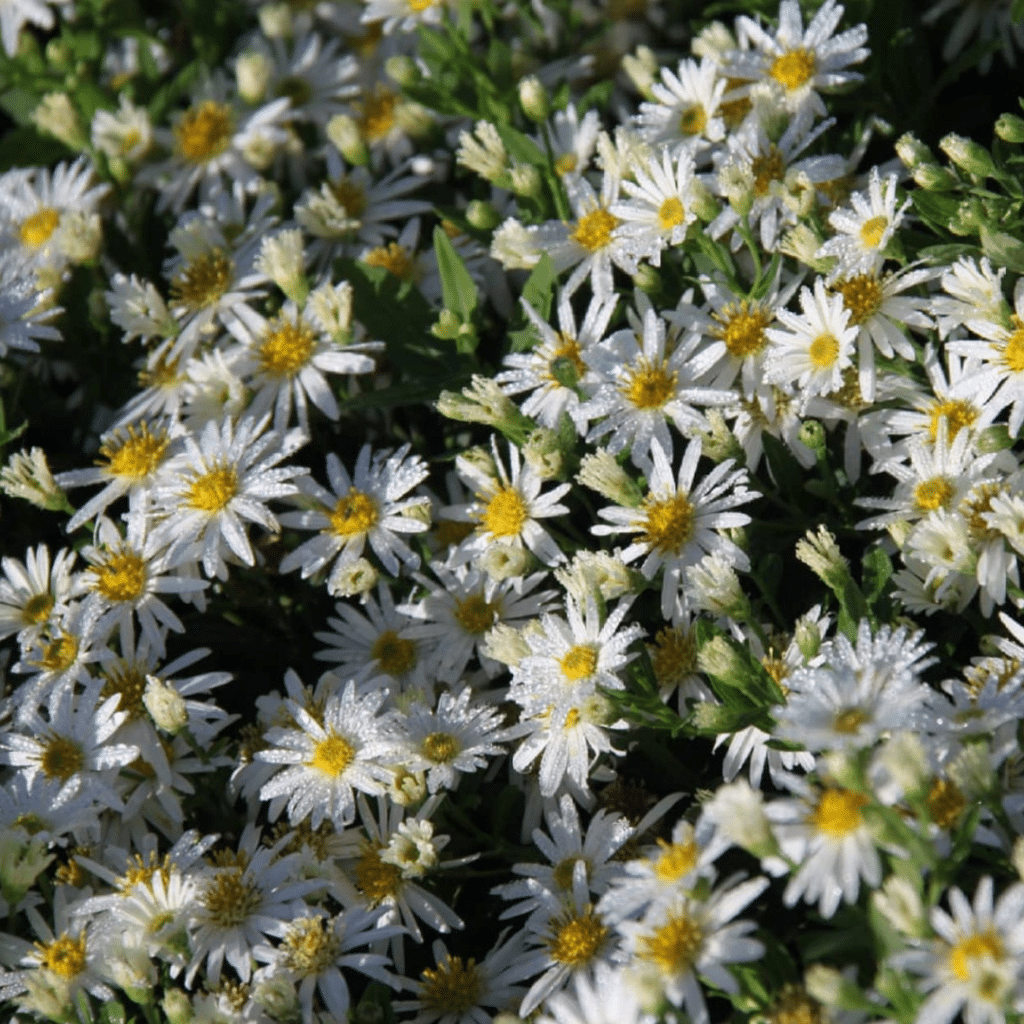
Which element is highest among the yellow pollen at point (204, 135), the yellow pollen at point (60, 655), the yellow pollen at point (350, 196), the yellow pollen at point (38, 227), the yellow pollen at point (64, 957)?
the yellow pollen at point (38, 227)

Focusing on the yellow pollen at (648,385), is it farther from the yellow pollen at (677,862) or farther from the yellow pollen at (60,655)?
the yellow pollen at (60,655)

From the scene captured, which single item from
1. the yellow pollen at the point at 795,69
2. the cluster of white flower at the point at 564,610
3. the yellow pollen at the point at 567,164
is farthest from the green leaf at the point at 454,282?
the yellow pollen at the point at 795,69

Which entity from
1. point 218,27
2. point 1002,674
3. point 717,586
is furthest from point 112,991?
point 218,27

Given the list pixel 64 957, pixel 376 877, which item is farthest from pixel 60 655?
pixel 376 877

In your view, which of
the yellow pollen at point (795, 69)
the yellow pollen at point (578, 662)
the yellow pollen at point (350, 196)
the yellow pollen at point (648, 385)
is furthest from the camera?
the yellow pollen at point (350, 196)

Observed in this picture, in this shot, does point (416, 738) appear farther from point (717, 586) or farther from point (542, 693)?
point (717, 586)

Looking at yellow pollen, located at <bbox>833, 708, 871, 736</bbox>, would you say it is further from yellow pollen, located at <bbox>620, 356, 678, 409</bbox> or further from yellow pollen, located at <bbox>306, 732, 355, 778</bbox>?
yellow pollen, located at <bbox>306, 732, 355, 778</bbox>

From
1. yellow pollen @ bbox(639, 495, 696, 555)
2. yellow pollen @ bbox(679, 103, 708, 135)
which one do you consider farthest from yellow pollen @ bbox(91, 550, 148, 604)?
yellow pollen @ bbox(679, 103, 708, 135)
